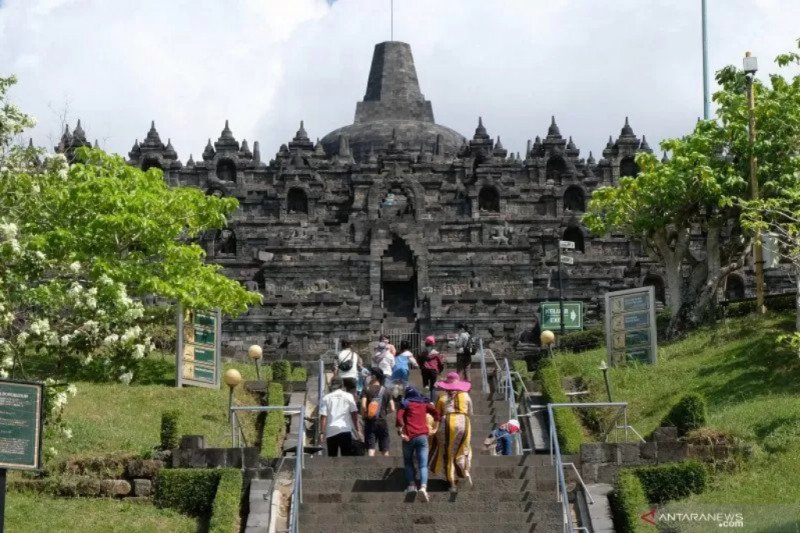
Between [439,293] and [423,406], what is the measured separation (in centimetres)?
3884

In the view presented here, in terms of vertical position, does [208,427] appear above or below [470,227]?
below

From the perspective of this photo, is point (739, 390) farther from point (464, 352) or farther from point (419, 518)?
point (419, 518)

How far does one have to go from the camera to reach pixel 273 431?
103 feet

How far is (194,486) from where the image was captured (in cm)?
2661

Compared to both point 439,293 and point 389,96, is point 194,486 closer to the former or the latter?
point 439,293

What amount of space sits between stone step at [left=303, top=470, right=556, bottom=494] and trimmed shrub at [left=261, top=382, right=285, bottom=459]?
11.7ft

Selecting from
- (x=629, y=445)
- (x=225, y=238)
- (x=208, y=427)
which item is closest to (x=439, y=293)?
(x=225, y=238)

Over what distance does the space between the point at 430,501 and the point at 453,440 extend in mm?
1149

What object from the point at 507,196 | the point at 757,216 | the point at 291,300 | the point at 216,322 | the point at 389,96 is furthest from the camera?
the point at 389,96

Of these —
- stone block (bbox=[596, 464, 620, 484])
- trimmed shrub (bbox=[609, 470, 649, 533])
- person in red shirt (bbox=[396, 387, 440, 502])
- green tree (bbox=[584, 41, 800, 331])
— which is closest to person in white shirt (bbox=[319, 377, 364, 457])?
person in red shirt (bbox=[396, 387, 440, 502])

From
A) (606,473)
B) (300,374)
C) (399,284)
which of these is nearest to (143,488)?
(606,473)

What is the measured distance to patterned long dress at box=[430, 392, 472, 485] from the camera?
82.4 ft

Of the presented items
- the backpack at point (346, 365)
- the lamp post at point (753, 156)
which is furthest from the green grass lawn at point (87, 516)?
the lamp post at point (753, 156)

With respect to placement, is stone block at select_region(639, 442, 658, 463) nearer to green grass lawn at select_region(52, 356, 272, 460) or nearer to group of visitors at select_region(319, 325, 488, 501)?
group of visitors at select_region(319, 325, 488, 501)
